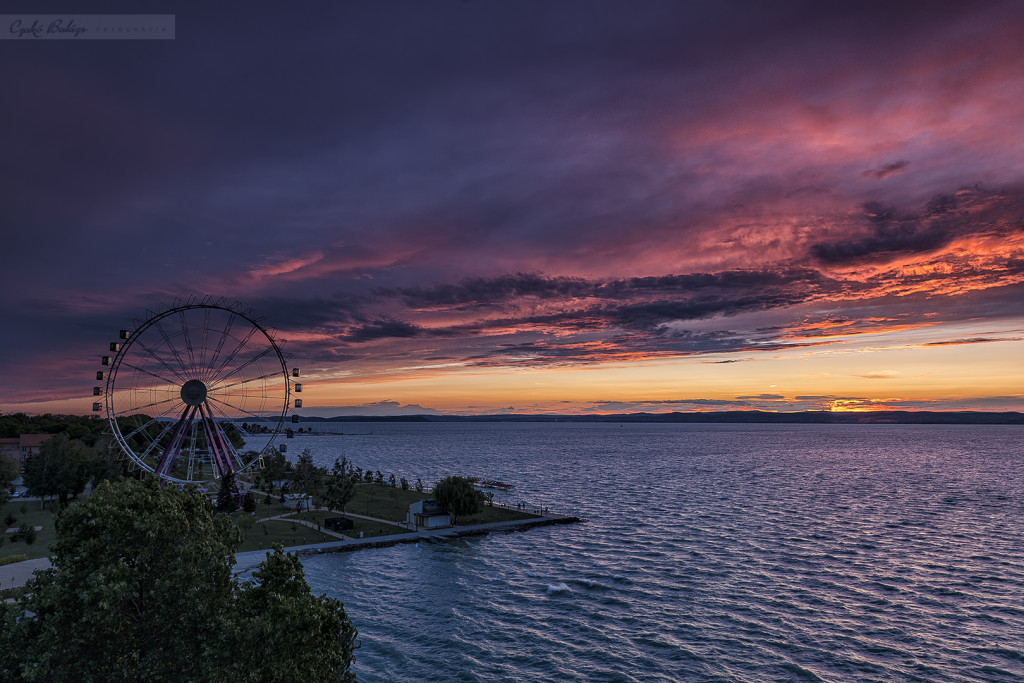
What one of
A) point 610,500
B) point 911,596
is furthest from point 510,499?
point 911,596

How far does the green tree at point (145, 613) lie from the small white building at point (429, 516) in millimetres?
76100

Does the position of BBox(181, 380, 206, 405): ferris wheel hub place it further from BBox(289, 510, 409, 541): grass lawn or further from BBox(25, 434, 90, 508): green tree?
BBox(25, 434, 90, 508): green tree

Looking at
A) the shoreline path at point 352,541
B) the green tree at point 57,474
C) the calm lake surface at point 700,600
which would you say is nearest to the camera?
the calm lake surface at point 700,600

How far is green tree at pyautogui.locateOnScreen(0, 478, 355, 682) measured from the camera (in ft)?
87.4

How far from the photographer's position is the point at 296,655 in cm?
2930

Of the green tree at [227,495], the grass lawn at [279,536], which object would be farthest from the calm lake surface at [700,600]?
the green tree at [227,495]

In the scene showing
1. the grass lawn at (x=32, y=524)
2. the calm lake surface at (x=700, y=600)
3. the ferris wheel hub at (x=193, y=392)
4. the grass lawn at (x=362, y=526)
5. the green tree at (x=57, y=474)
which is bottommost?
the calm lake surface at (x=700, y=600)

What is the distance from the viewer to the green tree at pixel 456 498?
107875 mm

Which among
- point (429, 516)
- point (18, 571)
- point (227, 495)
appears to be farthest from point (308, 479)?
point (18, 571)

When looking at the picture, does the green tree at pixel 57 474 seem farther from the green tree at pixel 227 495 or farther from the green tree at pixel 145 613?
the green tree at pixel 145 613

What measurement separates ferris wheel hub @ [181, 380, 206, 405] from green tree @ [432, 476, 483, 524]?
4460cm

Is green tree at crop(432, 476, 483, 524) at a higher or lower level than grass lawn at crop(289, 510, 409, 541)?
higher

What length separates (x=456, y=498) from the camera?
108438mm

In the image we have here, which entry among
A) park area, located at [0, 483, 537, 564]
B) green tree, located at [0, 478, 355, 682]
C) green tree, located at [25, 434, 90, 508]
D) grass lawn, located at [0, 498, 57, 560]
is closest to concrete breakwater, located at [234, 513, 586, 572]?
park area, located at [0, 483, 537, 564]
